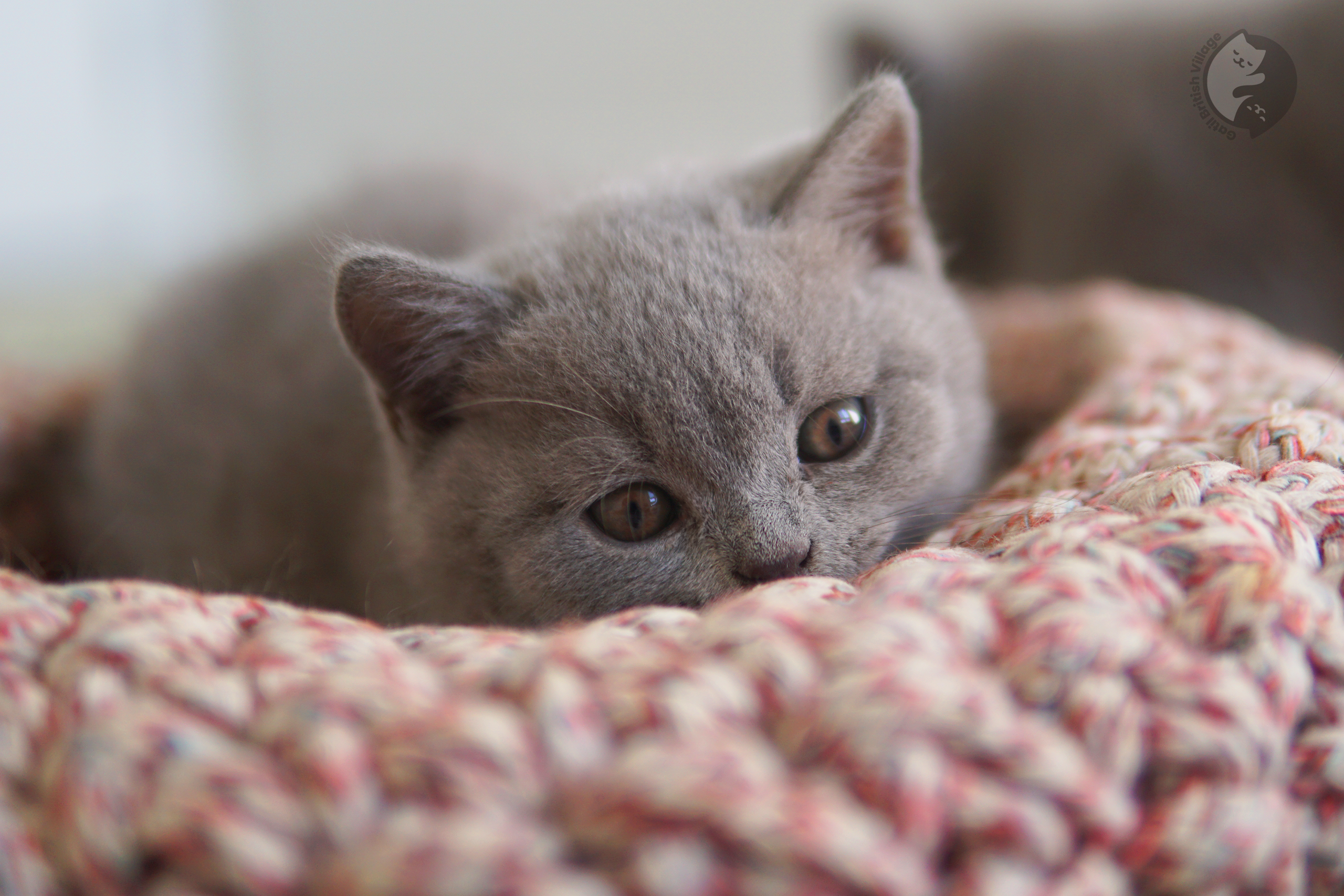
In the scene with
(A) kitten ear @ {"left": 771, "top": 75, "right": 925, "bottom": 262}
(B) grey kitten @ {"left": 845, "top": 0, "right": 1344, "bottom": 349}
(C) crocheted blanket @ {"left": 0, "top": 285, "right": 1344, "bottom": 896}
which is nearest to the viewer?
(C) crocheted blanket @ {"left": 0, "top": 285, "right": 1344, "bottom": 896}

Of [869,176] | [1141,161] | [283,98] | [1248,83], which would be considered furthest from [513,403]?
[283,98]

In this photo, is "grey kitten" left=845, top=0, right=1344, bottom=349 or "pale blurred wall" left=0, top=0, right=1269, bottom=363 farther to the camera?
"pale blurred wall" left=0, top=0, right=1269, bottom=363

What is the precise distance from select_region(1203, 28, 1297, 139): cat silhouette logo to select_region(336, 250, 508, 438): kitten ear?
106 centimetres

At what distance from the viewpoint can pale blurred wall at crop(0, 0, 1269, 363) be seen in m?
2.89

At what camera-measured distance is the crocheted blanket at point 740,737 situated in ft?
1.47

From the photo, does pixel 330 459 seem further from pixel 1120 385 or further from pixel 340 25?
pixel 340 25

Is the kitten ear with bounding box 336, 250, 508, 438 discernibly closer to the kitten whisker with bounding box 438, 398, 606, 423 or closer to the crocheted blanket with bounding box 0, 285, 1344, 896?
the kitten whisker with bounding box 438, 398, 606, 423

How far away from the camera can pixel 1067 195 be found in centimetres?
181

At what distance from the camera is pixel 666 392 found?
0.84 meters

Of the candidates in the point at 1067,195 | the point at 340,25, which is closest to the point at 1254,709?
the point at 1067,195

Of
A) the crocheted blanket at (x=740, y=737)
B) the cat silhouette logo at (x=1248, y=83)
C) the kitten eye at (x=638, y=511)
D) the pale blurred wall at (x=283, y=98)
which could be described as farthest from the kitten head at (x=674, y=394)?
the pale blurred wall at (x=283, y=98)

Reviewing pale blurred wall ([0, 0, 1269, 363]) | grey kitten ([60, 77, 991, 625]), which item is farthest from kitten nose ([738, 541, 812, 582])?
pale blurred wall ([0, 0, 1269, 363])

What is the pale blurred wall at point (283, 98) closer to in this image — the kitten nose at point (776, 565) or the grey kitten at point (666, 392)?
the grey kitten at point (666, 392)

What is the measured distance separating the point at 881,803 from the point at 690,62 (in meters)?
2.88
